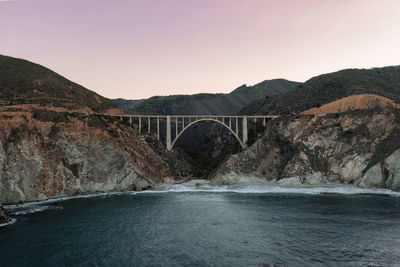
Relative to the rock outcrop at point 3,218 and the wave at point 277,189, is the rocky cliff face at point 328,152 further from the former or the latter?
the rock outcrop at point 3,218

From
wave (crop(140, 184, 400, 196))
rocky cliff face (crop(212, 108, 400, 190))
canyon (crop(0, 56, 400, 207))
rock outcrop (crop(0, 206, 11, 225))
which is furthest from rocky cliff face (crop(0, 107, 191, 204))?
rocky cliff face (crop(212, 108, 400, 190))

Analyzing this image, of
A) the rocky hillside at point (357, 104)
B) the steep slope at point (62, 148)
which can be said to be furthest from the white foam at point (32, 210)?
the rocky hillside at point (357, 104)

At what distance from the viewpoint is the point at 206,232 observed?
45.6m

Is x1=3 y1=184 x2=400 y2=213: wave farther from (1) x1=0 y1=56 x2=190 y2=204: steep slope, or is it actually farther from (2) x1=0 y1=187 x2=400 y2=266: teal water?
(1) x1=0 y1=56 x2=190 y2=204: steep slope

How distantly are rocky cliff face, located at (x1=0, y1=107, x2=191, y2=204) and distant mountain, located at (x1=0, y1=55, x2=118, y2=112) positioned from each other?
48.0 feet

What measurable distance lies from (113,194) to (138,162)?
12932 mm

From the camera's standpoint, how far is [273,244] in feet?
129

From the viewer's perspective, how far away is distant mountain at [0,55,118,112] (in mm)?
94062

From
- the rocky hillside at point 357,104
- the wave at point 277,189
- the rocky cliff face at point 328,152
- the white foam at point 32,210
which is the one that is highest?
the rocky hillside at point 357,104

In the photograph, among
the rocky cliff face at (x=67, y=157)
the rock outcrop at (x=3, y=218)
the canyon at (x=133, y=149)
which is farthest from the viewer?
the canyon at (x=133, y=149)

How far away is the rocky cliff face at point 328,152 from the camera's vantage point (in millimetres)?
77250

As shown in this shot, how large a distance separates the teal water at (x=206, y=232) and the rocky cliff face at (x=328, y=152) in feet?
37.9

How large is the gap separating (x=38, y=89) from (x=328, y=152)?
8931 centimetres

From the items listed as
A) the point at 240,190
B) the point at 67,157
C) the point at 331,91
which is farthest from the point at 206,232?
the point at 331,91
